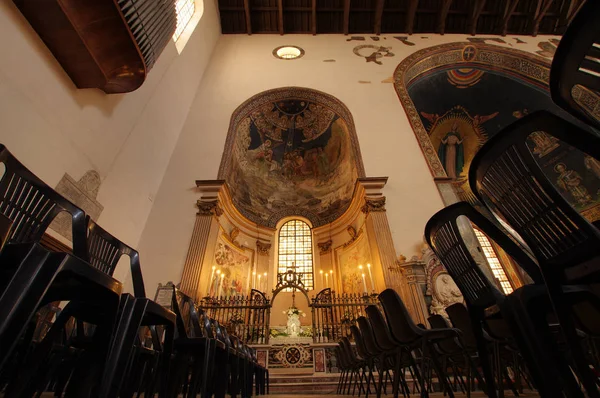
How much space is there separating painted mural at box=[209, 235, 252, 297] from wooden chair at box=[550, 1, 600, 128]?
6.66 metres

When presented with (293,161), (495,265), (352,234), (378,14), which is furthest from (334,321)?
(378,14)

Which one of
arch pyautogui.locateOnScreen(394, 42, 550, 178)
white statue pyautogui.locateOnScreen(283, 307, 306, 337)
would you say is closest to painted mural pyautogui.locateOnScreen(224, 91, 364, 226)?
arch pyautogui.locateOnScreen(394, 42, 550, 178)

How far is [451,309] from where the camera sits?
8.00ft

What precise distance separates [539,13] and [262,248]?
47.4 ft

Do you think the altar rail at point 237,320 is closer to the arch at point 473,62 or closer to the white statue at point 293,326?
the white statue at point 293,326

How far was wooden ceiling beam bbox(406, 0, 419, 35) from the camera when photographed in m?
11.3

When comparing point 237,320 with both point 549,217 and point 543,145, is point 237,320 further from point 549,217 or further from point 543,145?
point 543,145

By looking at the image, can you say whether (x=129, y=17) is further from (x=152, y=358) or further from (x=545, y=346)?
(x=545, y=346)

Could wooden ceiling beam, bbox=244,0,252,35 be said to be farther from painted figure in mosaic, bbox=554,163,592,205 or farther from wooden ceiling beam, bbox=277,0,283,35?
painted figure in mosaic, bbox=554,163,592,205

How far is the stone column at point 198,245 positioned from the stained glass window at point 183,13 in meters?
5.19

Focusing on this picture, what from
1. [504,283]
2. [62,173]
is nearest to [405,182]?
[504,283]

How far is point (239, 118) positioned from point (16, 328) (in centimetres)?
876

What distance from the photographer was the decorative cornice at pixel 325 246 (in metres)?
9.09

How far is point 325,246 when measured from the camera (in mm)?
9148
